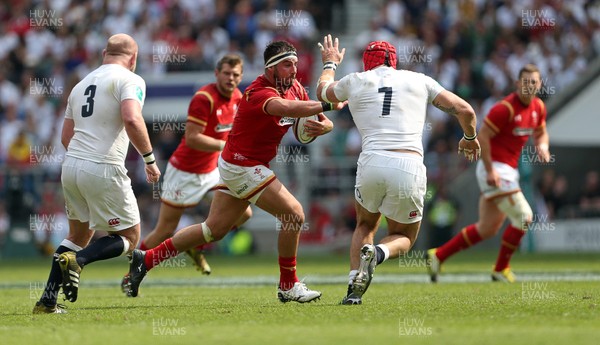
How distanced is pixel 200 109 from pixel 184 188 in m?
1.19

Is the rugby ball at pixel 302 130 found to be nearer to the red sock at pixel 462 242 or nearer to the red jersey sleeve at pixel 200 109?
the red jersey sleeve at pixel 200 109

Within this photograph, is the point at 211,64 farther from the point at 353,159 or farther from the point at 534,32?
the point at 534,32

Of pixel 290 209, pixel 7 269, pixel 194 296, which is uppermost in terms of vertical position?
pixel 290 209

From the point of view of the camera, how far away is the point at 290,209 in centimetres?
1024

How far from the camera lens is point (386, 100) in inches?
385

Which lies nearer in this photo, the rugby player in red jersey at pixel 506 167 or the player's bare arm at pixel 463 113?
the player's bare arm at pixel 463 113

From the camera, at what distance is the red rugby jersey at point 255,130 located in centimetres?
1037

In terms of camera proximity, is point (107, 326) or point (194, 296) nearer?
point (107, 326)

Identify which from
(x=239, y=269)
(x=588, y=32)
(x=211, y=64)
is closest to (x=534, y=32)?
(x=588, y=32)

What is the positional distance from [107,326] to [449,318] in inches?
104

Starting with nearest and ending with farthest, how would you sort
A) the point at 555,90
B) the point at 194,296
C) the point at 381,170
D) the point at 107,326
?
the point at 107,326 < the point at 381,170 < the point at 194,296 < the point at 555,90

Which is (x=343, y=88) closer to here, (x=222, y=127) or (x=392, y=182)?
(x=392, y=182)

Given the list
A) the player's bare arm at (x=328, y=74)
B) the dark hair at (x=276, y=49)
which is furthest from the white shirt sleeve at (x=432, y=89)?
the dark hair at (x=276, y=49)

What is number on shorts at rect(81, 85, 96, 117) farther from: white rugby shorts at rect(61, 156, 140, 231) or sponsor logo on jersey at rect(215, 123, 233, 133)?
sponsor logo on jersey at rect(215, 123, 233, 133)
